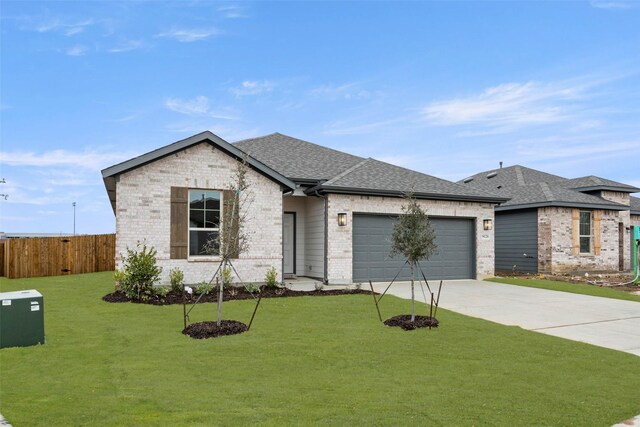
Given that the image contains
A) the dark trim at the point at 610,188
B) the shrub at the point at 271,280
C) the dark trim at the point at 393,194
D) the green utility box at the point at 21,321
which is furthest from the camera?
the dark trim at the point at 610,188

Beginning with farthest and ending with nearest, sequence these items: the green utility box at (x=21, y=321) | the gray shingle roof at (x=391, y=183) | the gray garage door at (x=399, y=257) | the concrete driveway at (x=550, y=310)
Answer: the gray garage door at (x=399, y=257) → the gray shingle roof at (x=391, y=183) → the concrete driveway at (x=550, y=310) → the green utility box at (x=21, y=321)

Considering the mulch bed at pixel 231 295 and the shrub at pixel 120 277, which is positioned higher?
the shrub at pixel 120 277

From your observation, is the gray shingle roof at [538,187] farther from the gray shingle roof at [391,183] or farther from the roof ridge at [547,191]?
the gray shingle roof at [391,183]

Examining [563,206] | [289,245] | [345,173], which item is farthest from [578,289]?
[289,245]

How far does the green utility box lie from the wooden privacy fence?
Answer: 14.2 m

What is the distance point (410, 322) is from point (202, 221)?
290 inches

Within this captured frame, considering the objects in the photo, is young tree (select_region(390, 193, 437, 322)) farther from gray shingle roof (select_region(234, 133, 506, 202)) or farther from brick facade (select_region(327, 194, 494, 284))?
brick facade (select_region(327, 194, 494, 284))

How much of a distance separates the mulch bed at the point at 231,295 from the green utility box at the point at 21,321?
3977 millimetres

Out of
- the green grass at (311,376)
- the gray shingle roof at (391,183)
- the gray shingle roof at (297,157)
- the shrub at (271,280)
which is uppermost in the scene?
the gray shingle roof at (297,157)

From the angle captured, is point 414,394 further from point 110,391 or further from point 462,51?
point 462,51

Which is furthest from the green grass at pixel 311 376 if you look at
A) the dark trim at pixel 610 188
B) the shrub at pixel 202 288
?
the dark trim at pixel 610 188

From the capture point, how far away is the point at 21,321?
25.2 feet

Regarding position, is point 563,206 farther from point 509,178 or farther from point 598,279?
point 509,178

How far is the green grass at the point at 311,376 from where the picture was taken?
470 cm
